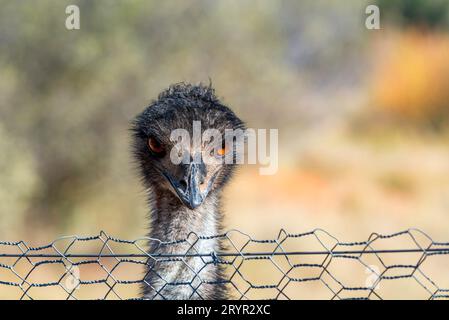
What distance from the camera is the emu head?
4.14 m

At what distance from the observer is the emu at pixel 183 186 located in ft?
13.2

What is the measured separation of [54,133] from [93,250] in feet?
6.26

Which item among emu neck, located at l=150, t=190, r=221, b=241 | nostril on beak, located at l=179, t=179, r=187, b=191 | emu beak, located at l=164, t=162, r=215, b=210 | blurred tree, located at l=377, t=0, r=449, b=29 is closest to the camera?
emu beak, located at l=164, t=162, r=215, b=210

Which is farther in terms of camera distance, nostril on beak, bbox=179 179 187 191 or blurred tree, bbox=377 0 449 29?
blurred tree, bbox=377 0 449 29

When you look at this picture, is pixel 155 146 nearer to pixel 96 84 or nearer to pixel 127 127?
pixel 127 127

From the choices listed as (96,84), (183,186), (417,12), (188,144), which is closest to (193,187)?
(183,186)

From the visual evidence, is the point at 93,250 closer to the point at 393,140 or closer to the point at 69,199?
the point at 69,199

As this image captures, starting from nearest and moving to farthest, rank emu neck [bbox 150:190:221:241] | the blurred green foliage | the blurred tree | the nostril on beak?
1. the nostril on beak
2. emu neck [bbox 150:190:221:241]
3. the blurred green foliage
4. the blurred tree

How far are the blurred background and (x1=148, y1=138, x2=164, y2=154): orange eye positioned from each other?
21.0ft

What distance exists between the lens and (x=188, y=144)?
423 cm

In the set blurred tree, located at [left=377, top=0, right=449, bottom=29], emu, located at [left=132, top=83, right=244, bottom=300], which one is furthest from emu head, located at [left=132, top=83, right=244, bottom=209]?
blurred tree, located at [left=377, top=0, right=449, bottom=29]

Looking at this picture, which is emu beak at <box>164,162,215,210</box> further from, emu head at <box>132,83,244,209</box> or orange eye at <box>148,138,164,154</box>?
orange eye at <box>148,138,164,154</box>

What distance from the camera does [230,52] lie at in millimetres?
15062

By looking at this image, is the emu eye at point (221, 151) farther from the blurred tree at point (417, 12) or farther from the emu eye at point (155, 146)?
the blurred tree at point (417, 12)
